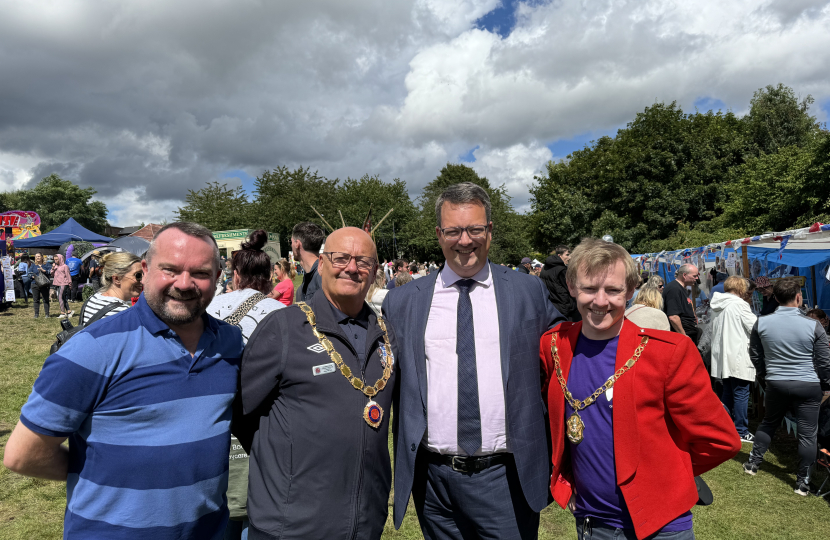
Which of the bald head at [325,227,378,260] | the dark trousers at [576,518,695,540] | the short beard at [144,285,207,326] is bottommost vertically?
the dark trousers at [576,518,695,540]

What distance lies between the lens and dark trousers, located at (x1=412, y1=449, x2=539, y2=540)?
2.16 m

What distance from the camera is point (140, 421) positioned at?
1609mm

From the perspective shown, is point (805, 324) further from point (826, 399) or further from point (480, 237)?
point (480, 237)

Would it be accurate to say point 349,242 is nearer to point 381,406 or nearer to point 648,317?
point 381,406

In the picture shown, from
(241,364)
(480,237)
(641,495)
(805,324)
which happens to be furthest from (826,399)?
(241,364)

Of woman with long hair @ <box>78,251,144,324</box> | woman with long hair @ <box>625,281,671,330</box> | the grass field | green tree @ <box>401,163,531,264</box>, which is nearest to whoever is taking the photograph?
woman with long hair @ <box>78,251,144,324</box>

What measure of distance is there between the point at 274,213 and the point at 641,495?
148 ft

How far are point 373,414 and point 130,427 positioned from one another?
34.5 inches

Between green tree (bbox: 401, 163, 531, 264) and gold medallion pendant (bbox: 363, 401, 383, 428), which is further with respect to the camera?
green tree (bbox: 401, 163, 531, 264)

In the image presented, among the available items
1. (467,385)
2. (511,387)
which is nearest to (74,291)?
(467,385)

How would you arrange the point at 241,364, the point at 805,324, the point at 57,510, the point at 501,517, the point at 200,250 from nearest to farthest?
the point at 200,250, the point at 241,364, the point at 501,517, the point at 57,510, the point at 805,324

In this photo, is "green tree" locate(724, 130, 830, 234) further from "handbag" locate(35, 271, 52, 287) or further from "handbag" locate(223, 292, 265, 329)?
"handbag" locate(35, 271, 52, 287)


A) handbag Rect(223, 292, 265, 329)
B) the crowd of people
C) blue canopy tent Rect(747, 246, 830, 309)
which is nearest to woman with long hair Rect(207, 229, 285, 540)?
handbag Rect(223, 292, 265, 329)

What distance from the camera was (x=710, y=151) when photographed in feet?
78.3
